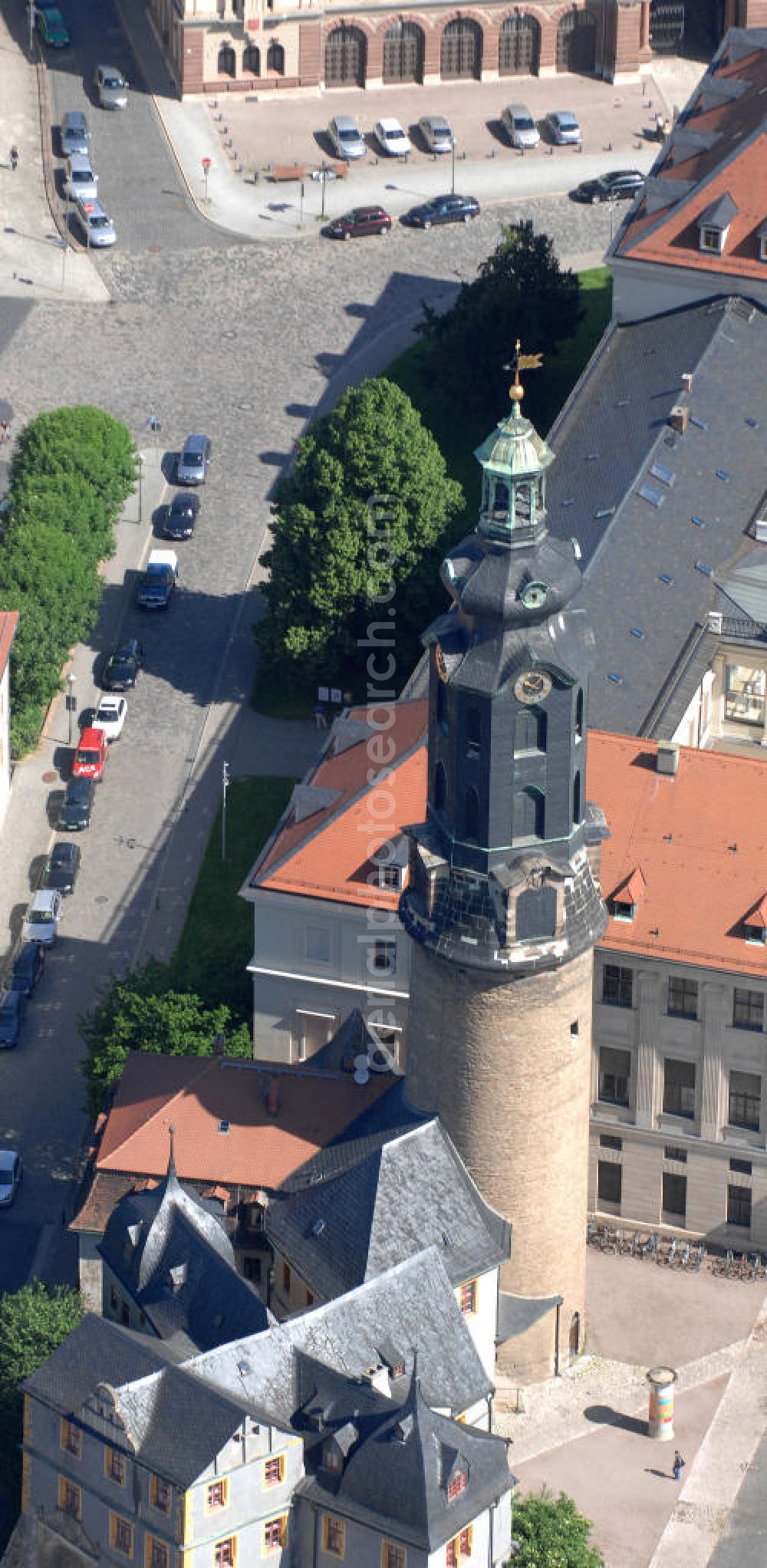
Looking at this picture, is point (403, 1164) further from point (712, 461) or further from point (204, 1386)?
point (712, 461)

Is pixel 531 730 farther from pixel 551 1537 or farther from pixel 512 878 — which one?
pixel 551 1537

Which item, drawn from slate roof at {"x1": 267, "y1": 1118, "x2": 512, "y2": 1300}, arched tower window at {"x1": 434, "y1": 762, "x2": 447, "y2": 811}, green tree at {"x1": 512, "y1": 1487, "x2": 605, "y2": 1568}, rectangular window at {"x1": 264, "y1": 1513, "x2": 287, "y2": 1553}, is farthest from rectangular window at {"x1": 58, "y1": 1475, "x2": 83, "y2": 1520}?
arched tower window at {"x1": 434, "y1": 762, "x2": 447, "y2": 811}

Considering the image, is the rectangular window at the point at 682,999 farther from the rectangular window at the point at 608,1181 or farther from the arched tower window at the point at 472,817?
the arched tower window at the point at 472,817

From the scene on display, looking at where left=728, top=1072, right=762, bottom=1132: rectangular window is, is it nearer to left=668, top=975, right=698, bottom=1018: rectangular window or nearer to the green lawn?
left=668, top=975, right=698, bottom=1018: rectangular window

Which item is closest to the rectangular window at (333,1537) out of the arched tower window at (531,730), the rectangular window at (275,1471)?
the rectangular window at (275,1471)

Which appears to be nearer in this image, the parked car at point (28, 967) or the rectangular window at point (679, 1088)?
the rectangular window at point (679, 1088)
